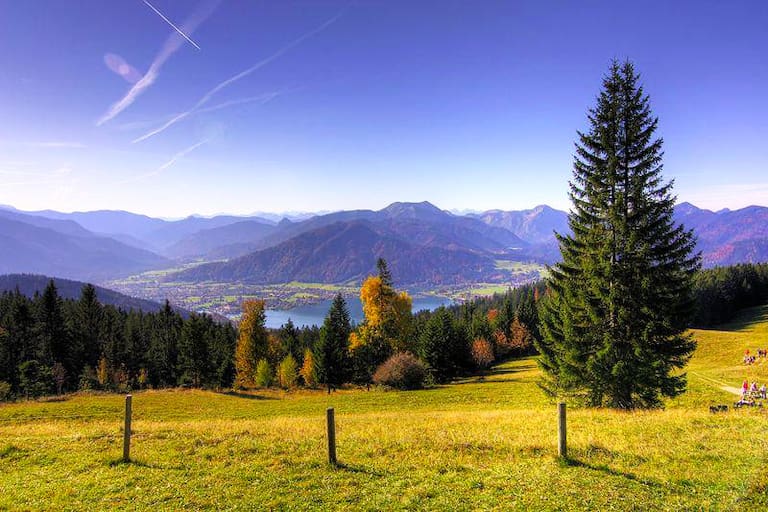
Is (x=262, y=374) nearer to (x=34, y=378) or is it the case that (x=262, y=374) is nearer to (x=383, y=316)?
(x=383, y=316)

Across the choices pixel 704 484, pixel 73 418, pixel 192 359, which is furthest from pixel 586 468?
pixel 192 359

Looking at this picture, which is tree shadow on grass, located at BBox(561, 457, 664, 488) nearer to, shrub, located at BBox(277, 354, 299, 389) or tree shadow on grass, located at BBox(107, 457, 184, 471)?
tree shadow on grass, located at BBox(107, 457, 184, 471)

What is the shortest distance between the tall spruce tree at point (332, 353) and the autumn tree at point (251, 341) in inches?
356

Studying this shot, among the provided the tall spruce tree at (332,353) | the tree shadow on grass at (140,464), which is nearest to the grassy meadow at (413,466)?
the tree shadow on grass at (140,464)

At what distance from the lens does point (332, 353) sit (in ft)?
175

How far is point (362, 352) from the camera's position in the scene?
5528 centimetres

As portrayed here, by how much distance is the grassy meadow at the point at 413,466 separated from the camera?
9.10m

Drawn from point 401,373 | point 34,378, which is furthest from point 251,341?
point 34,378

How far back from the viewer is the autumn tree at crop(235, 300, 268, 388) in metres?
52.9

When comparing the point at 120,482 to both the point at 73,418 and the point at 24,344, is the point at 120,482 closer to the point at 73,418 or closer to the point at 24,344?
the point at 73,418

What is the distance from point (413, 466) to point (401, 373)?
3368 cm

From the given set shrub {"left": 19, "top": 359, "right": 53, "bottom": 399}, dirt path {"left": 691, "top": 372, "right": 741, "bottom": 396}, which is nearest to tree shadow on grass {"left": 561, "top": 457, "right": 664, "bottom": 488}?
dirt path {"left": 691, "top": 372, "right": 741, "bottom": 396}

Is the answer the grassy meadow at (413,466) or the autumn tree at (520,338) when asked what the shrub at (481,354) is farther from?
the grassy meadow at (413,466)

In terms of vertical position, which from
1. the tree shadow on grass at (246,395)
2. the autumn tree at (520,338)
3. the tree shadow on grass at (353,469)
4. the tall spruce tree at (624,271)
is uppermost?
the tall spruce tree at (624,271)
